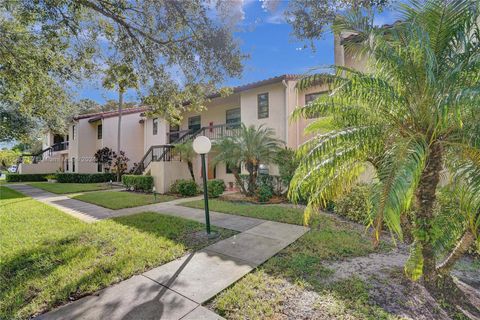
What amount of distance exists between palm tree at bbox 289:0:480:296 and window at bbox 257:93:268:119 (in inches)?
379

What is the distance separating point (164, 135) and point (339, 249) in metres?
17.5

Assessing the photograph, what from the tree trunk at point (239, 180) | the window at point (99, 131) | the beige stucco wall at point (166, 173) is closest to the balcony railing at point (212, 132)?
the beige stucco wall at point (166, 173)

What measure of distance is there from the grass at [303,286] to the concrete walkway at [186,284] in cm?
25

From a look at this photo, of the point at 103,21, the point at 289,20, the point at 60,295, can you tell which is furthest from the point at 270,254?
the point at 103,21

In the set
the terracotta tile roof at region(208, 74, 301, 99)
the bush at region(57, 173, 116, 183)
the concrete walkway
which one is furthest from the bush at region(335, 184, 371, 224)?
the bush at region(57, 173, 116, 183)

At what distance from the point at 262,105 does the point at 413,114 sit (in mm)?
10886

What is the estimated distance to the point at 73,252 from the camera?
17.0 ft

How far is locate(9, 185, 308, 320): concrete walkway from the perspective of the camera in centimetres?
Answer: 318

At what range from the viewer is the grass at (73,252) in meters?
3.68

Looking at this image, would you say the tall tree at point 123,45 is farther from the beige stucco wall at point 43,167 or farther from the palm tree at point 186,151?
the beige stucco wall at point 43,167

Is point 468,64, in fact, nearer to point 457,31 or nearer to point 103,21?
point 457,31

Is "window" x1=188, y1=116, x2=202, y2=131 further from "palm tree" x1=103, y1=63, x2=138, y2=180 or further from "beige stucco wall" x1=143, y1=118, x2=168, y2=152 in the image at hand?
"palm tree" x1=103, y1=63, x2=138, y2=180

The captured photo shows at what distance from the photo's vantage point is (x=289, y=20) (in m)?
8.07

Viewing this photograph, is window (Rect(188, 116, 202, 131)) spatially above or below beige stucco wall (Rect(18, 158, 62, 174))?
above
